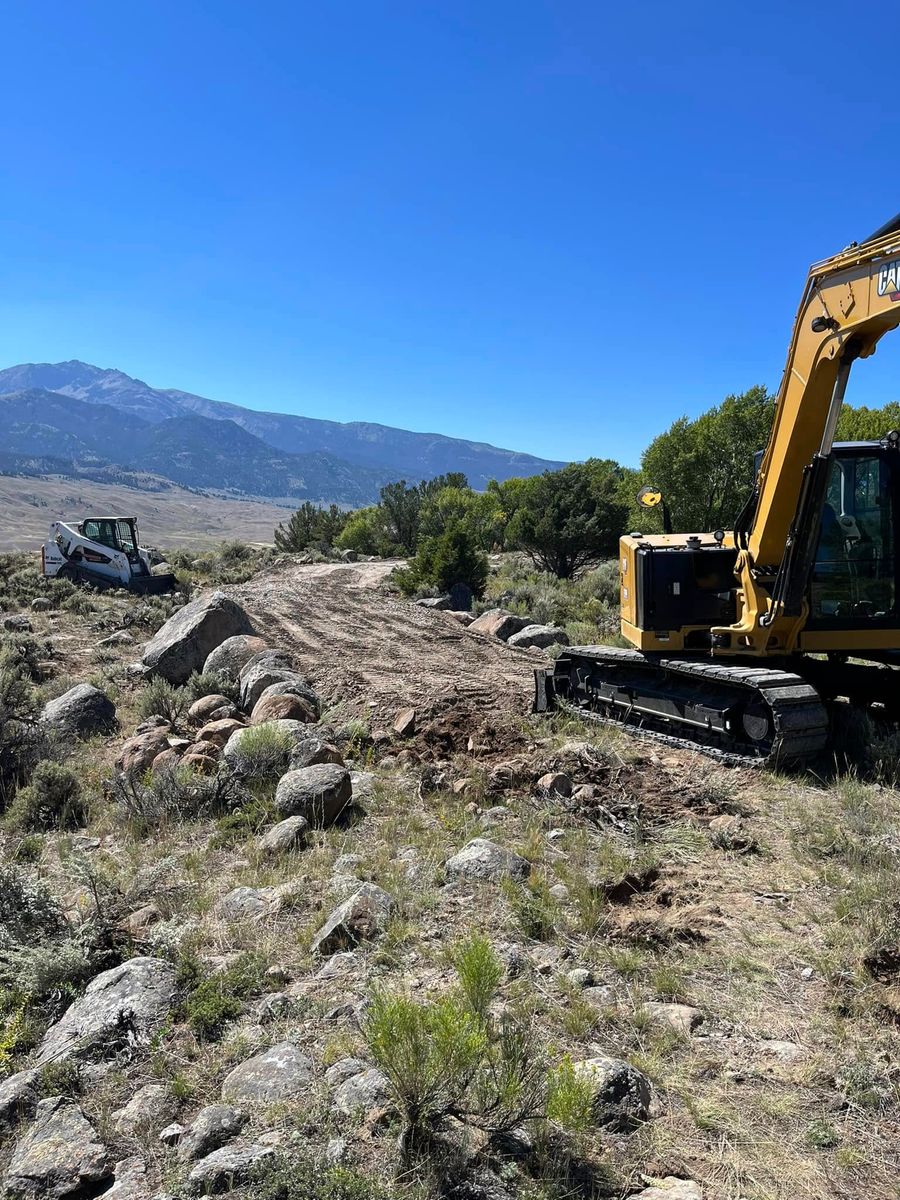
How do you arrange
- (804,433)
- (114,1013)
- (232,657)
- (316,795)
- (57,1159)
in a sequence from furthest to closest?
(232,657)
(804,433)
(316,795)
(114,1013)
(57,1159)

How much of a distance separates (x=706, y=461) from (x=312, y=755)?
22.8m

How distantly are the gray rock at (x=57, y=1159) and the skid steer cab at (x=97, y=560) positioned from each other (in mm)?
22436

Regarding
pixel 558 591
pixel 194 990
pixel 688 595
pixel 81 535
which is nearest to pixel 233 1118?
pixel 194 990

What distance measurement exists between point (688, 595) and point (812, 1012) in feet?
18.5

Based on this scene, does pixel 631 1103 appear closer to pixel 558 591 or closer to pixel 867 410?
pixel 558 591

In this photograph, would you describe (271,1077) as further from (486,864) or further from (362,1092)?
(486,864)

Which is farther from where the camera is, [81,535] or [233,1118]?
[81,535]

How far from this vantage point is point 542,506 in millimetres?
28219

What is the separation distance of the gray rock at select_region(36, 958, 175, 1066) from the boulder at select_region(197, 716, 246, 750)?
15.2ft

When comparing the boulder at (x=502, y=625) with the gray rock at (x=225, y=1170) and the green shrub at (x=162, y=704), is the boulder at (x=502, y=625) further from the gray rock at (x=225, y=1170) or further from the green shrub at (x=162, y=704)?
the gray rock at (x=225, y=1170)

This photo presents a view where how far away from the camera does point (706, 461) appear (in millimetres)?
27328

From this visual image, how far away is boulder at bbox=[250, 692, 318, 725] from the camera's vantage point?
10098 millimetres

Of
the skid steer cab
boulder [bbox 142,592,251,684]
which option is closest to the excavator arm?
boulder [bbox 142,592,251,684]

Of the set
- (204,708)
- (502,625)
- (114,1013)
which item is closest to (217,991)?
(114,1013)
